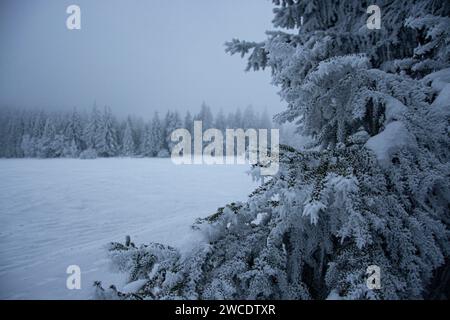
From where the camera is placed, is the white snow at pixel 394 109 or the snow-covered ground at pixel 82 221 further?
the snow-covered ground at pixel 82 221

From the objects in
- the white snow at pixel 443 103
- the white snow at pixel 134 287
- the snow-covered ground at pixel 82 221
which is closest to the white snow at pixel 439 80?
the white snow at pixel 443 103

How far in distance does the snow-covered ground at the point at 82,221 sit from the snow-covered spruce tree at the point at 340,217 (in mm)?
288

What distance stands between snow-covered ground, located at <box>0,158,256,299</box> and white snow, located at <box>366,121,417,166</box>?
138 centimetres

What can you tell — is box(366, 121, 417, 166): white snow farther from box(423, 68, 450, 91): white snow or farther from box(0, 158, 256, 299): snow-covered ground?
box(0, 158, 256, 299): snow-covered ground

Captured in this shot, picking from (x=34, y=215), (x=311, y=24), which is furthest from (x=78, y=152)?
(x=311, y=24)

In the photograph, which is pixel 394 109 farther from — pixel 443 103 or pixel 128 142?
pixel 128 142

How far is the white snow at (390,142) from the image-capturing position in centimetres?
175

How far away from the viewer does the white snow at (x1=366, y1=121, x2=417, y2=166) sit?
1.75 meters

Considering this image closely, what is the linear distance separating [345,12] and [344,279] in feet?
11.9

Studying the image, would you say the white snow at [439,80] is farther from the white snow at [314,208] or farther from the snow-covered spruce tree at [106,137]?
the snow-covered spruce tree at [106,137]

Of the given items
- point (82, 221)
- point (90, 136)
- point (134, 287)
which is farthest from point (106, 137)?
point (134, 287)

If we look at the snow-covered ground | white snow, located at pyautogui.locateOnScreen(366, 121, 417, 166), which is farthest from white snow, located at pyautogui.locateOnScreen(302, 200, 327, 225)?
the snow-covered ground

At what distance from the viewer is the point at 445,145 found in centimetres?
191
